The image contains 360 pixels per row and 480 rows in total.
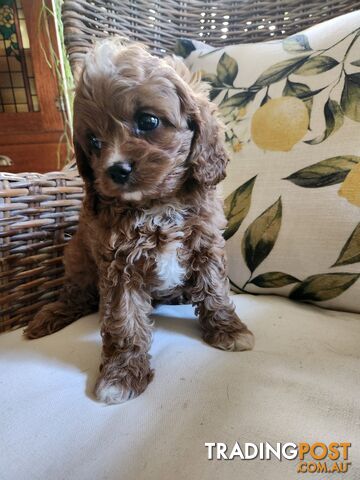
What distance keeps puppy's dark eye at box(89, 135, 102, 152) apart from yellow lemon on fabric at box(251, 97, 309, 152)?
71cm

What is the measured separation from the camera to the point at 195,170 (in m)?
1.17

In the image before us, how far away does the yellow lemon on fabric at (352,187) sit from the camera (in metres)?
1.29

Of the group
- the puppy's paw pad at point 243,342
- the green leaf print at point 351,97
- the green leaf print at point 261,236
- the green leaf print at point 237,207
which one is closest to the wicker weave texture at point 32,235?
the green leaf print at point 237,207

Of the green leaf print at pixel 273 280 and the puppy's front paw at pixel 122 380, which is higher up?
the green leaf print at pixel 273 280

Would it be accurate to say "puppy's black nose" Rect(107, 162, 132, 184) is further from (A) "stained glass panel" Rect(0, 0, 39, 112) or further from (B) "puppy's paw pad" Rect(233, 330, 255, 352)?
(A) "stained glass panel" Rect(0, 0, 39, 112)

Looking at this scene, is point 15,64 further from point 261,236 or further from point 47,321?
point 261,236

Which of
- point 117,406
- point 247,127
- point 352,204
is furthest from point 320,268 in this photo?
point 117,406

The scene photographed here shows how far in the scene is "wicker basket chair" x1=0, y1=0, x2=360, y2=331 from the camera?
58.6 inches

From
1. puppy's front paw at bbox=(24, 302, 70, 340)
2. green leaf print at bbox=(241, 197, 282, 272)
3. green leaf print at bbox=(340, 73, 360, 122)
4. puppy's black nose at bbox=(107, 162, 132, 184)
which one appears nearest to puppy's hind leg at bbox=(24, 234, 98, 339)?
puppy's front paw at bbox=(24, 302, 70, 340)

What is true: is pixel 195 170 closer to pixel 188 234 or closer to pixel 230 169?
pixel 188 234

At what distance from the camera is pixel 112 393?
103 cm

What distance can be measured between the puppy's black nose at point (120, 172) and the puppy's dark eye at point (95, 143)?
0.17 metres

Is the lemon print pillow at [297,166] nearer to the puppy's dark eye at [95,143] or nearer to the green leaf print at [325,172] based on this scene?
the green leaf print at [325,172]

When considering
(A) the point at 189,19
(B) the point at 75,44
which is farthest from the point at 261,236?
(A) the point at 189,19
